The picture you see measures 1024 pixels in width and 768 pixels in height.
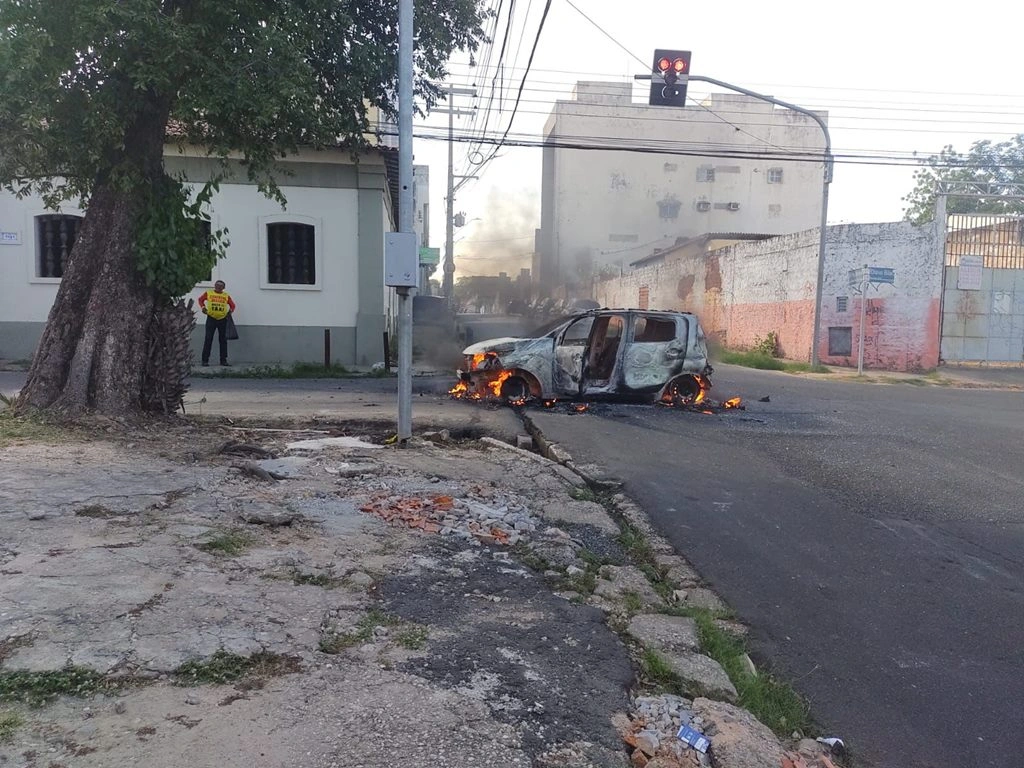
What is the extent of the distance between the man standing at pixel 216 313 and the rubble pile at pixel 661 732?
46.9 feet

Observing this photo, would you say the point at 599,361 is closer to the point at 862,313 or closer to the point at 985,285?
the point at 862,313

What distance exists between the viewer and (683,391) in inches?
468

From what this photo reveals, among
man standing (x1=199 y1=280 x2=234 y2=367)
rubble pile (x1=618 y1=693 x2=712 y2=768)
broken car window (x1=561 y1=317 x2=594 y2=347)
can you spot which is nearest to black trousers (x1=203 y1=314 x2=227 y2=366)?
man standing (x1=199 y1=280 x2=234 y2=367)

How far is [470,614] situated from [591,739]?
112 centimetres

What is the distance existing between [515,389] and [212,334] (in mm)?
7775

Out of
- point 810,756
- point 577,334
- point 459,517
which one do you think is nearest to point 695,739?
point 810,756

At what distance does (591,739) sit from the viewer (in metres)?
2.68

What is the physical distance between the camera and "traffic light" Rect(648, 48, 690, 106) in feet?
44.2

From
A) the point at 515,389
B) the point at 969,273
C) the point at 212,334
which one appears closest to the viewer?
the point at 515,389

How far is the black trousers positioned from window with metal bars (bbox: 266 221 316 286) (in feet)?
5.48

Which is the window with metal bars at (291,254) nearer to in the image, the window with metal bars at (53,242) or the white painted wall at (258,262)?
the white painted wall at (258,262)

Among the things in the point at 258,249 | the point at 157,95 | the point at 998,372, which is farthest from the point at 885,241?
the point at 157,95

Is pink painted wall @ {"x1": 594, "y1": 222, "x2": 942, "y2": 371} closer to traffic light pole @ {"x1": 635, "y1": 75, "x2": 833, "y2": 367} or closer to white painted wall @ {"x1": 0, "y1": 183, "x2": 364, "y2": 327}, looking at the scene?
traffic light pole @ {"x1": 635, "y1": 75, "x2": 833, "y2": 367}

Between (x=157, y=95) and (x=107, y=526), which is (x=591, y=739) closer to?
(x=107, y=526)
